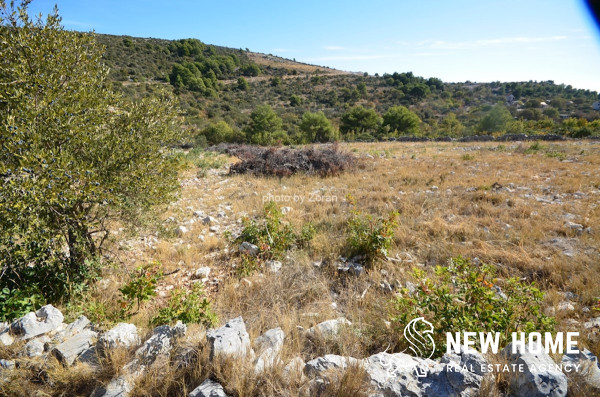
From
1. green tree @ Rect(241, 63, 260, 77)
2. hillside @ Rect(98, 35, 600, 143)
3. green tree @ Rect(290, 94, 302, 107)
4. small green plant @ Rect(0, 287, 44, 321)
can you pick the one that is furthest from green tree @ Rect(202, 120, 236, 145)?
green tree @ Rect(241, 63, 260, 77)

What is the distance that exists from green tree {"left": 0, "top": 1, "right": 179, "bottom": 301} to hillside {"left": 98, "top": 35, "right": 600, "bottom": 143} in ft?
75.7

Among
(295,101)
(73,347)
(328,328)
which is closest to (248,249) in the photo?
(328,328)

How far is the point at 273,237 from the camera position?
4.62 metres

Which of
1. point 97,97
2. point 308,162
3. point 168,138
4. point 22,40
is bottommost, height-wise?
point 308,162

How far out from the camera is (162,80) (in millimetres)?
43000

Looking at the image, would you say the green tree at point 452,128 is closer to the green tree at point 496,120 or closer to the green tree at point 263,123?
the green tree at point 496,120

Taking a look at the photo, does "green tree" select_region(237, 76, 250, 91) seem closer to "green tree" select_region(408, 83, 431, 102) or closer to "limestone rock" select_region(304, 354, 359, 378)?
"green tree" select_region(408, 83, 431, 102)

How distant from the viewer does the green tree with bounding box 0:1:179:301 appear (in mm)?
2529

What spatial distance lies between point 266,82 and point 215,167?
155 feet

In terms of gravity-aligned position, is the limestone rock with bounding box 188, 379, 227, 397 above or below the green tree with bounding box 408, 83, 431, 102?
below

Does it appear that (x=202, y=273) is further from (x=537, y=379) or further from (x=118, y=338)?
(x=537, y=379)

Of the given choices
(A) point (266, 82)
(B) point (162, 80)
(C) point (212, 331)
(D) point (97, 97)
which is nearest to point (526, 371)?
(C) point (212, 331)

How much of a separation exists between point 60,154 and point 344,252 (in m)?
3.72

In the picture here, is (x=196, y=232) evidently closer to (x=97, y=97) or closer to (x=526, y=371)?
(x=97, y=97)
